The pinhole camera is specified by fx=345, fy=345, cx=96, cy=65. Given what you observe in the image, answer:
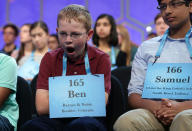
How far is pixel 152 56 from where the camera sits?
219 cm

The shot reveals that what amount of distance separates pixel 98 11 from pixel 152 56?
4687 mm

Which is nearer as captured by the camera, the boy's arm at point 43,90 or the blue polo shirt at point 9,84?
the boy's arm at point 43,90

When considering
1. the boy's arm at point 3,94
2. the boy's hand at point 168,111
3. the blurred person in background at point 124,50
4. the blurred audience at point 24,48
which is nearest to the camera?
the boy's hand at point 168,111

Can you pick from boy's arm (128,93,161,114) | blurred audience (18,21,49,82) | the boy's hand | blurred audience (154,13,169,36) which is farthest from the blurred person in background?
the boy's hand

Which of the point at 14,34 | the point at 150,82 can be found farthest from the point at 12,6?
the point at 150,82

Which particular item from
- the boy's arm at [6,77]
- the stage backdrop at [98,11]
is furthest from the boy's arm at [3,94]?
the stage backdrop at [98,11]

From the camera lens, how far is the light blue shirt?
210 cm

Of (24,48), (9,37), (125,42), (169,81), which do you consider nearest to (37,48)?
(24,48)

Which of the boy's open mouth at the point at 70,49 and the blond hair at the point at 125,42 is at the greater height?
the boy's open mouth at the point at 70,49

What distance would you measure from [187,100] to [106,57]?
1.83ft

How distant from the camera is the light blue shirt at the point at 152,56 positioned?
2.10 metres

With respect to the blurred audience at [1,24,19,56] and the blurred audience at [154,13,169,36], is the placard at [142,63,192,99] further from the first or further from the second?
the blurred audience at [1,24,19,56]

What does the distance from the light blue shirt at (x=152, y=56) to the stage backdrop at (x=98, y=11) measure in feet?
13.4

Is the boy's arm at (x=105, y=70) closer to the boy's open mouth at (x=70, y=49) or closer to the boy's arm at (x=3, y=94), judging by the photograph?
the boy's open mouth at (x=70, y=49)
